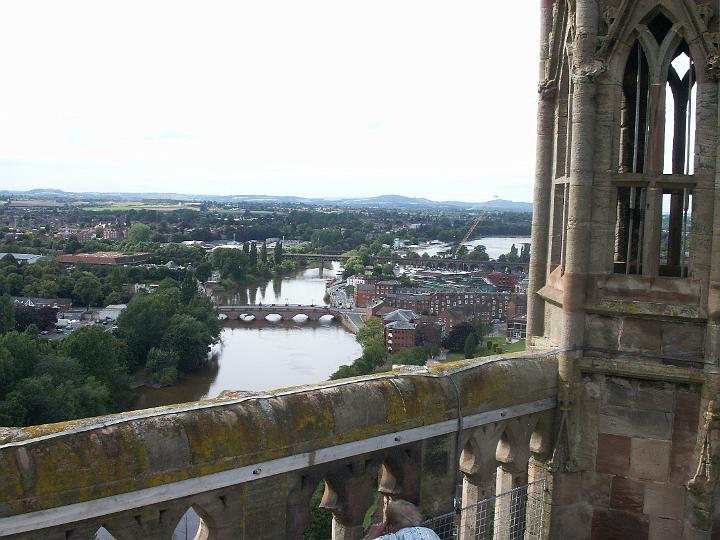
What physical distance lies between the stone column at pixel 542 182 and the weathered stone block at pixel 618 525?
5.81 ft

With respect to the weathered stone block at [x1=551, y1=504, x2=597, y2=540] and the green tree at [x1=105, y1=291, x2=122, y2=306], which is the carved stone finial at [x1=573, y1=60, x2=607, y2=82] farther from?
the green tree at [x1=105, y1=291, x2=122, y2=306]

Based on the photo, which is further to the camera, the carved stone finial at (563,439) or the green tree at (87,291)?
the green tree at (87,291)

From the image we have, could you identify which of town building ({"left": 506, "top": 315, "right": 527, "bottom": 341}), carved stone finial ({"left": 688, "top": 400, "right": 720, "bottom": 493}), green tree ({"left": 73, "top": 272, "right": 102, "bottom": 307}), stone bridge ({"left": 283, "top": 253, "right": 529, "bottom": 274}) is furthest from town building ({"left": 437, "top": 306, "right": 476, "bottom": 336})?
carved stone finial ({"left": 688, "top": 400, "right": 720, "bottom": 493})

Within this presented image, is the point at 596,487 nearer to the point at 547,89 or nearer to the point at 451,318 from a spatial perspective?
the point at 547,89

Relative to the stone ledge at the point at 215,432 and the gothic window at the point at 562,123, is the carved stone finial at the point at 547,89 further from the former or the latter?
the stone ledge at the point at 215,432

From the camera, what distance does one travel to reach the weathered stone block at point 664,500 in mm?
6301

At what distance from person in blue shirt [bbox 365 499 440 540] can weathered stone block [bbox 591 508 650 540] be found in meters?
3.70

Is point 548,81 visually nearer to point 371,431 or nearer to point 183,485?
point 371,431

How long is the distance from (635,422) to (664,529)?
0.85m

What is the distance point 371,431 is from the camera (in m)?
5.24

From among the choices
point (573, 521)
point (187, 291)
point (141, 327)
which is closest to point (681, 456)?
point (573, 521)

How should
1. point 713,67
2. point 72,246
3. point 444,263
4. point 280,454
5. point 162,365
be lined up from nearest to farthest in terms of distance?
point 280,454, point 713,67, point 162,365, point 72,246, point 444,263

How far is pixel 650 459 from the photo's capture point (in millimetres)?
6375

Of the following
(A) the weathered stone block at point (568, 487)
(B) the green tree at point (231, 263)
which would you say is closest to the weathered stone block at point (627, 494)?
(A) the weathered stone block at point (568, 487)
